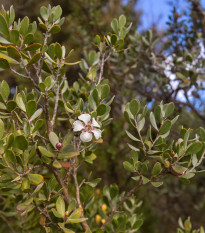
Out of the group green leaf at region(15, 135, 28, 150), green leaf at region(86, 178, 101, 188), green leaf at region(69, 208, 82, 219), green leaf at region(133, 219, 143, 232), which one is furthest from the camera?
green leaf at region(133, 219, 143, 232)

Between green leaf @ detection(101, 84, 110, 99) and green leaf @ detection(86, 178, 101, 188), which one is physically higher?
green leaf @ detection(101, 84, 110, 99)

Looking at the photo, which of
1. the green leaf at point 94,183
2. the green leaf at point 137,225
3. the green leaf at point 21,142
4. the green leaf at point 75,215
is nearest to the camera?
the green leaf at point 21,142

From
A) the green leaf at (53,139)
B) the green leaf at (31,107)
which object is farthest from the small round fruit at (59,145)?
the green leaf at (31,107)

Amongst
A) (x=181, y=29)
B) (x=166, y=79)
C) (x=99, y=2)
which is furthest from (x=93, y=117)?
(x=99, y=2)

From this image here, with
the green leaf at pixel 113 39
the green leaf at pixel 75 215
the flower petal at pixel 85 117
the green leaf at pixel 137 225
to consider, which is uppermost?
the green leaf at pixel 113 39

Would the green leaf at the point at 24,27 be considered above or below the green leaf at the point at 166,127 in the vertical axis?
above

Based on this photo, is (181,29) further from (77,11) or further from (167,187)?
(167,187)

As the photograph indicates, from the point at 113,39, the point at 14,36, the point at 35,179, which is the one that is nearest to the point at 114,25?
the point at 113,39

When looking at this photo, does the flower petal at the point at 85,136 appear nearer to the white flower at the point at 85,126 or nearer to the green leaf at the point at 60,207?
the white flower at the point at 85,126

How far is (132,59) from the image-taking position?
76.1 inches

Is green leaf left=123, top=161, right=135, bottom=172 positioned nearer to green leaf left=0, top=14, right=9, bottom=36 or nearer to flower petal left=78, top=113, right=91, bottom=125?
flower petal left=78, top=113, right=91, bottom=125

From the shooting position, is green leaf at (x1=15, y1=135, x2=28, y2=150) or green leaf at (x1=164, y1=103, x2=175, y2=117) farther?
green leaf at (x1=164, y1=103, x2=175, y2=117)

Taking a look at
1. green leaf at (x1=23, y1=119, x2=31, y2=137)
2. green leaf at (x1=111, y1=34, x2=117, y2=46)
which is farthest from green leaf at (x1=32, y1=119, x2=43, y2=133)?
green leaf at (x1=111, y1=34, x2=117, y2=46)

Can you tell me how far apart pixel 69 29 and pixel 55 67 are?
197 centimetres
